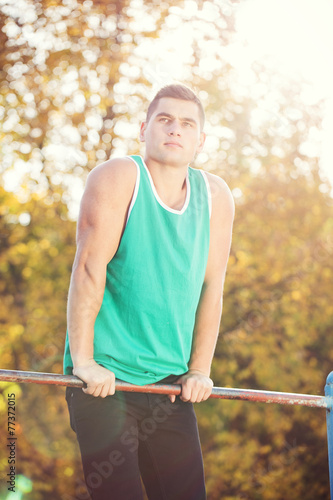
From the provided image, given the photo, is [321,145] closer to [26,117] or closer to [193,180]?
[26,117]

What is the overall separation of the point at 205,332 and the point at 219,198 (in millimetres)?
466

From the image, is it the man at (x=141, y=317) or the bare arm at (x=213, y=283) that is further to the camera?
the bare arm at (x=213, y=283)

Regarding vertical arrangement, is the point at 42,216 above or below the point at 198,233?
below

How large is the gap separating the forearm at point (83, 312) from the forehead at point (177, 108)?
0.61m

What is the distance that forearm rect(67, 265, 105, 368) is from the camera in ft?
5.48

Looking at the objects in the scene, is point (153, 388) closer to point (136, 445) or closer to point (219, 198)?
point (136, 445)

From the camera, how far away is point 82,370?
1.63 m

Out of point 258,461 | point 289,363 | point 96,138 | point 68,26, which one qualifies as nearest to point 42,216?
point 96,138

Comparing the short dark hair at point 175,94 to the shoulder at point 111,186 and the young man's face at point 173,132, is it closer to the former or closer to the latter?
the young man's face at point 173,132

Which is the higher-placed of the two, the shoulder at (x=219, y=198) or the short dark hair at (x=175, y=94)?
the short dark hair at (x=175, y=94)

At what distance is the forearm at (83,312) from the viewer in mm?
1669

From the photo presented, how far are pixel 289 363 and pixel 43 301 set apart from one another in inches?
79.5

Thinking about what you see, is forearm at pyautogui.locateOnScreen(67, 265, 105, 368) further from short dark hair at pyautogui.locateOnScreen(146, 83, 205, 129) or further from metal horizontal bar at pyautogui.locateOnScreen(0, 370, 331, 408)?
short dark hair at pyautogui.locateOnScreen(146, 83, 205, 129)

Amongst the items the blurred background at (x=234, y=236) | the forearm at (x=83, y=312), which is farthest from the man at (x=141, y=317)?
the blurred background at (x=234, y=236)
